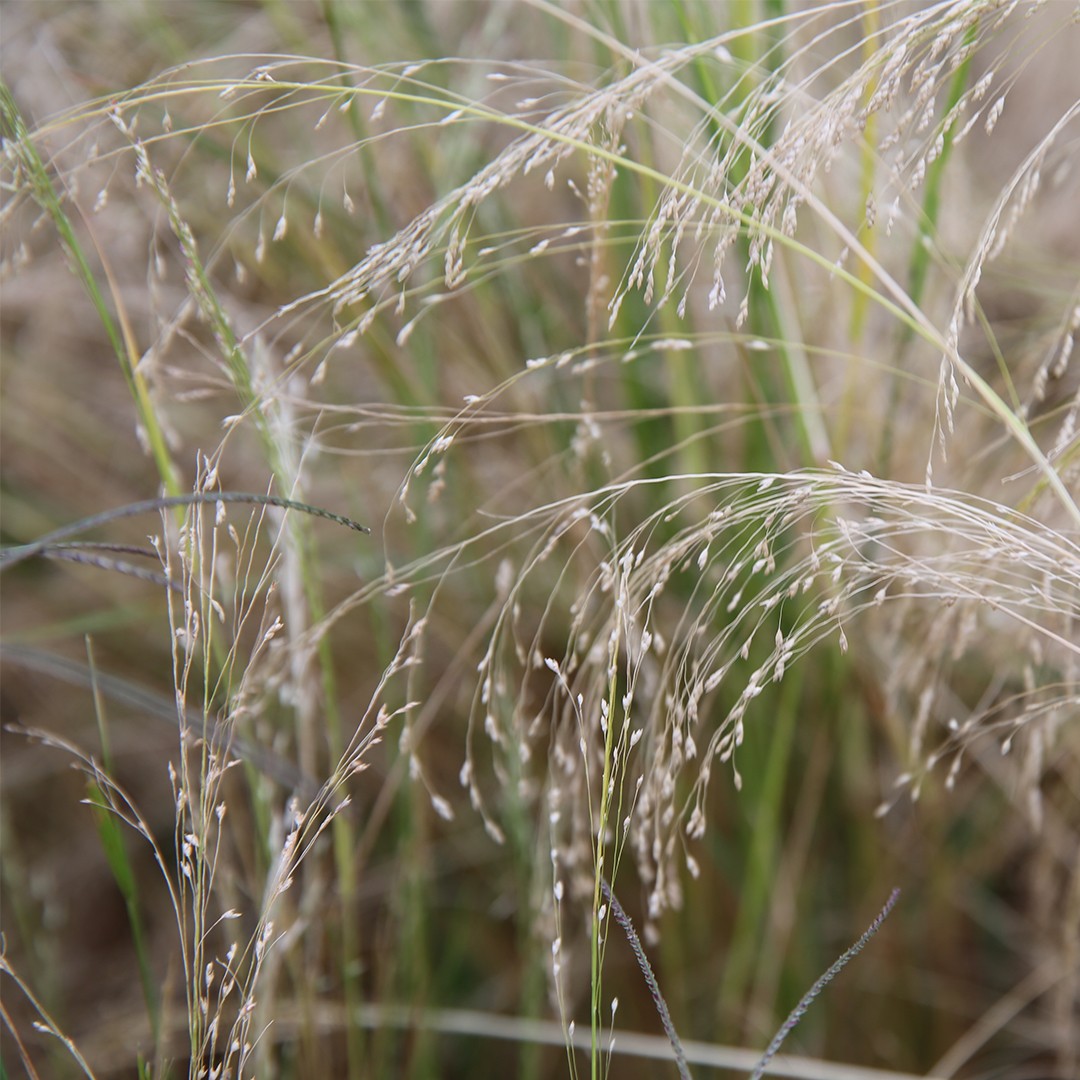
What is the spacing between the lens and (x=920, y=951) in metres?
1.01

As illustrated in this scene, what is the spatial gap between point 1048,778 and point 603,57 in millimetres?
799

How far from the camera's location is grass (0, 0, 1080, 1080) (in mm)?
651

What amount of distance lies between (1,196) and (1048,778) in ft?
3.92

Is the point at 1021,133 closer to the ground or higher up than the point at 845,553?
higher up

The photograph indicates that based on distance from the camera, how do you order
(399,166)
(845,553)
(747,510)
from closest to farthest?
1. (747,510)
2. (845,553)
3. (399,166)

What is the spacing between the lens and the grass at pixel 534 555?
0.65 m

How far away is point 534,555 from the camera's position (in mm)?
791

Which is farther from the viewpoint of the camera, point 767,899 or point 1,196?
point 1,196

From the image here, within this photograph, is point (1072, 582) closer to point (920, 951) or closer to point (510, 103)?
point (920, 951)

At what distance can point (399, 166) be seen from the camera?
3.64 ft

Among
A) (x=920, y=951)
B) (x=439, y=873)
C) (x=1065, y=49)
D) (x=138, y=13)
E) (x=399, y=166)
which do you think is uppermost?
(x=138, y=13)

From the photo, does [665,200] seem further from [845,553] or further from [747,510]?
[845,553]

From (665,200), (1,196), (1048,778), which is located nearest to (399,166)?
(1,196)

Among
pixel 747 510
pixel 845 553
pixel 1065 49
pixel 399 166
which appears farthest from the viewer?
pixel 1065 49
